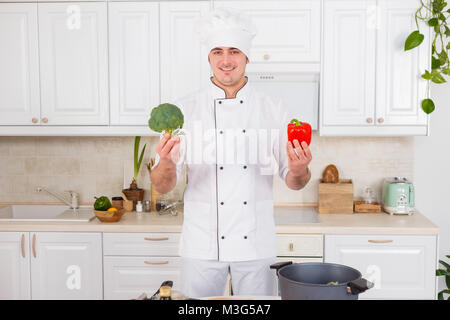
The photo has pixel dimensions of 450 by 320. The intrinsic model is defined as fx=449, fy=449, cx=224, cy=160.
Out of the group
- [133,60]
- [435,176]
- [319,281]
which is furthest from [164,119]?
[435,176]

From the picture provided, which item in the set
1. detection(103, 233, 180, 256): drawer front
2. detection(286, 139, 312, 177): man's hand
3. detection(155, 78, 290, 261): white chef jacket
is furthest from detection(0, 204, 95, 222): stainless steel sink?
detection(286, 139, 312, 177): man's hand

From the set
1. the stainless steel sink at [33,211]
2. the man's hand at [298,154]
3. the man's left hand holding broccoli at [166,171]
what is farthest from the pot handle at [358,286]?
the stainless steel sink at [33,211]

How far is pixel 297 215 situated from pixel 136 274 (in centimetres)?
104

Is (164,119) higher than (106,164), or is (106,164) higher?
(164,119)

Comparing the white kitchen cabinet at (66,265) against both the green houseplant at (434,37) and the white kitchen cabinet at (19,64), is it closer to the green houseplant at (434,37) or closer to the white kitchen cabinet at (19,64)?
the white kitchen cabinet at (19,64)

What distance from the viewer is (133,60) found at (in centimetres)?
266

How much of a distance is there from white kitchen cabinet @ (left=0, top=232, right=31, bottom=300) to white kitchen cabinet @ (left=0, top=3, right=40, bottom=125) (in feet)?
2.29

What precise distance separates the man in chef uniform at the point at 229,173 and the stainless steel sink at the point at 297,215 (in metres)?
0.76

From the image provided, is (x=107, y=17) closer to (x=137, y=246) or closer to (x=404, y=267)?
(x=137, y=246)

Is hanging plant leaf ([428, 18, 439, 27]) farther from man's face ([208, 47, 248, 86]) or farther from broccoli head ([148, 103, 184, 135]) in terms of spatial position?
broccoli head ([148, 103, 184, 135])

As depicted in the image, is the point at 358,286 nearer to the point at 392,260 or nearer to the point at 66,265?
the point at 392,260

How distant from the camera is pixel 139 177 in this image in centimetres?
299

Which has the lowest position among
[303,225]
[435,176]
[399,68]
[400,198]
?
[303,225]

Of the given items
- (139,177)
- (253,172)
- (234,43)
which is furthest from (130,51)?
(253,172)
